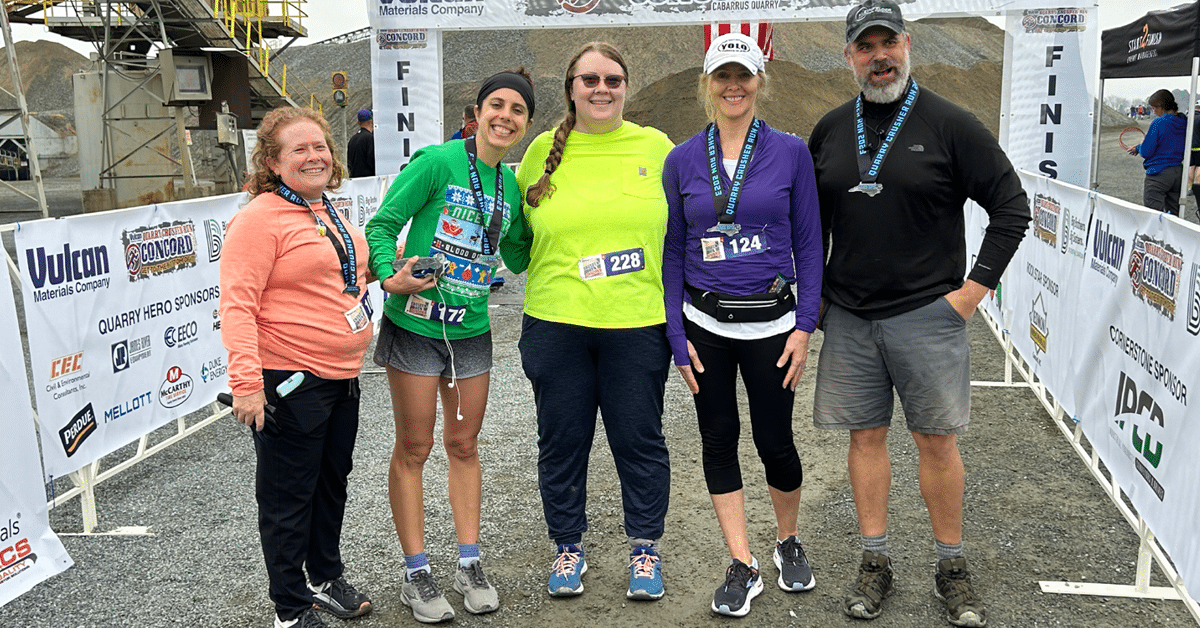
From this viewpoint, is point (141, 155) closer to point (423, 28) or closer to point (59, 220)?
point (423, 28)

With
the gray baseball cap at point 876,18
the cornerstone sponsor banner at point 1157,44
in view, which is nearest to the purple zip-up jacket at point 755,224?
the gray baseball cap at point 876,18

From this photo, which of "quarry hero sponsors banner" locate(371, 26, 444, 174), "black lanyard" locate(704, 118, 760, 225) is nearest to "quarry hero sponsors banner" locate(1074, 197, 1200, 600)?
"black lanyard" locate(704, 118, 760, 225)

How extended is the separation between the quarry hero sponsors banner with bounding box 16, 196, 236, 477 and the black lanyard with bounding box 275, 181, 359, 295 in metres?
1.82

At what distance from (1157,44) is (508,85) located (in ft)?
44.3

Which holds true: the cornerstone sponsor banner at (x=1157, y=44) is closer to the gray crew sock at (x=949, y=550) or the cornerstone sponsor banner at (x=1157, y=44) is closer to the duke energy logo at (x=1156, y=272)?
the duke energy logo at (x=1156, y=272)

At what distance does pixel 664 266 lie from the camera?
3.47 meters

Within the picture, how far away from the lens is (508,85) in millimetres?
3318

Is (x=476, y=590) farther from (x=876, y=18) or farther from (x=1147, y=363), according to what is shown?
(x=1147, y=363)

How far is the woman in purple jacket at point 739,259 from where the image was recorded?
3289 mm

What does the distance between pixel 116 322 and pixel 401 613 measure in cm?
242

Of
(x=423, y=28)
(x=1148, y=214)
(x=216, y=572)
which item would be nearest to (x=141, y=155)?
(x=423, y=28)

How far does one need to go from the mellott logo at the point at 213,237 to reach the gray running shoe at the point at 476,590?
10.4 feet

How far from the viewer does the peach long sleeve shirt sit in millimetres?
2906

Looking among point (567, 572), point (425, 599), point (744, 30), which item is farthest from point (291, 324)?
point (744, 30)
